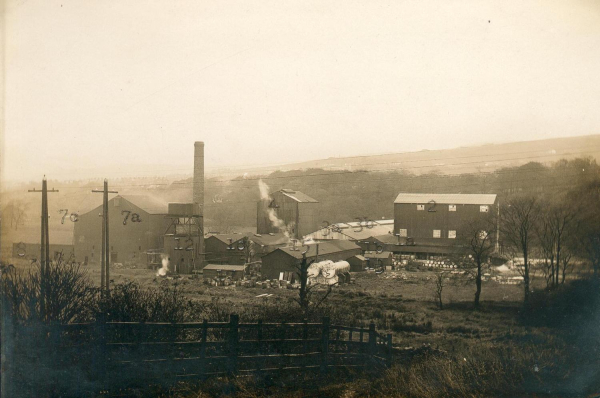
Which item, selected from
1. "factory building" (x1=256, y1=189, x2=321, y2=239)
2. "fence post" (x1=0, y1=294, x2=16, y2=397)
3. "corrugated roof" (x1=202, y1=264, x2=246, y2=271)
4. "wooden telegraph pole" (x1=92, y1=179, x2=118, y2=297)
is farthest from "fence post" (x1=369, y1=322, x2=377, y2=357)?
"fence post" (x1=0, y1=294, x2=16, y2=397)

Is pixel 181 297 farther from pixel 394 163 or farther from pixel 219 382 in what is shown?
pixel 394 163

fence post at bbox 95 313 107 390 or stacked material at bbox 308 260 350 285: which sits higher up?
stacked material at bbox 308 260 350 285

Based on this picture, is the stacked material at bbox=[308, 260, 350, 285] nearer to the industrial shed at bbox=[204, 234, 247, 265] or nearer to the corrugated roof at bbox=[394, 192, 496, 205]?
the industrial shed at bbox=[204, 234, 247, 265]

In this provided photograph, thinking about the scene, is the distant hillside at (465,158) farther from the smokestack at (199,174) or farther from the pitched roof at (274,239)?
the pitched roof at (274,239)

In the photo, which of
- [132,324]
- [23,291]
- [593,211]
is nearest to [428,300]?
[593,211]

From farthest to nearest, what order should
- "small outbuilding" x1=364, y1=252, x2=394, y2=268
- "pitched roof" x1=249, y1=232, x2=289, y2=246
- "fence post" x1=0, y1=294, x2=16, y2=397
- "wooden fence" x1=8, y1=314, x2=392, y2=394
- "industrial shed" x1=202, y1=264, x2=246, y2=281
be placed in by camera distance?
"industrial shed" x1=202, y1=264, x2=246, y2=281
"pitched roof" x1=249, y1=232, x2=289, y2=246
"small outbuilding" x1=364, y1=252, x2=394, y2=268
"fence post" x1=0, y1=294, x2=16, y2=397
"wooden fence" x1=8, y1=314, x2=392, y2=394

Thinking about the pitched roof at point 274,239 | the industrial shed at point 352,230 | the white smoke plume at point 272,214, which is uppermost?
the white smoke plume at point 272,214

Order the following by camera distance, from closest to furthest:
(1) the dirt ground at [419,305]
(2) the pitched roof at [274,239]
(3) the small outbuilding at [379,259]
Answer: (1) the dirt ground at [419,305] → (3) the small outbuilding at [379,259] → (2) the pitched roof at [274,239]

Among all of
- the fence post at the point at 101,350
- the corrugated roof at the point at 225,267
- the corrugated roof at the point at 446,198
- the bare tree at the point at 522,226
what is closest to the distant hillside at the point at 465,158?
the corrugated roof at the point at 446,198
